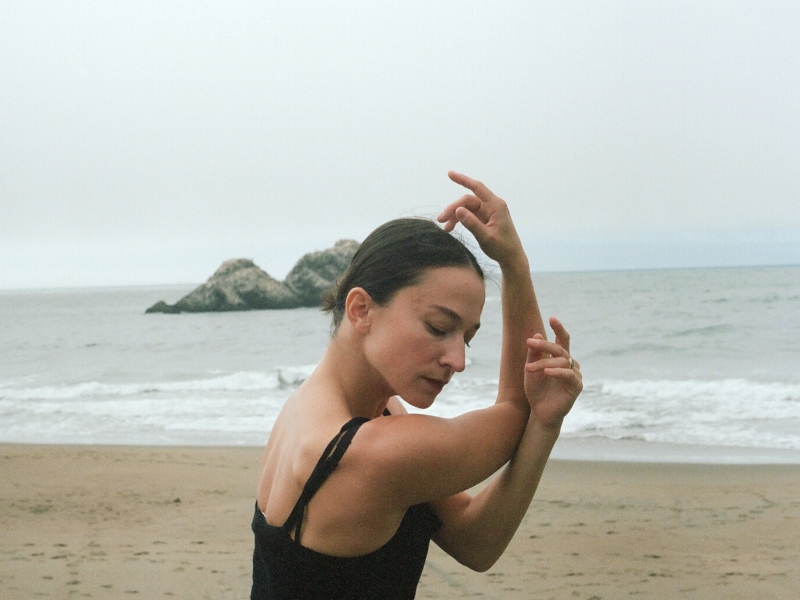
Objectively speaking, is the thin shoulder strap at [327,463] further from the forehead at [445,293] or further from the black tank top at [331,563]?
the forehead at [445,293]

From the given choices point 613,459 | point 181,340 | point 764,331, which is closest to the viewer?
point 613,459

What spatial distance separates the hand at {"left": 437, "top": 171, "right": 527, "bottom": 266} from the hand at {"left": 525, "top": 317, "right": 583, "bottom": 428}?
0.19m

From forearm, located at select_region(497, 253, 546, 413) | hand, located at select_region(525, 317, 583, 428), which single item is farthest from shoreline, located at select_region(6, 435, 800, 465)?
hand, located at select_region(525, 317, 583, 428)

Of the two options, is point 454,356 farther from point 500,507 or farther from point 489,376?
point 489,376

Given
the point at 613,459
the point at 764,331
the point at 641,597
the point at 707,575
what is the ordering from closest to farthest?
the point at 641,597, the point at 707,575, the point at 613,459, the point at 764,331

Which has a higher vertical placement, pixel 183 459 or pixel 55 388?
pixel 183 459

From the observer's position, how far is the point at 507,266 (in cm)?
154

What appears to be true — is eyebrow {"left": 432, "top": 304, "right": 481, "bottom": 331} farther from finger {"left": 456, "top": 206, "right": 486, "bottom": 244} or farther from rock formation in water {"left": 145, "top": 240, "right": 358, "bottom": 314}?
rock formation in water {"left": 145, "top": 240, "right": 358, "bottom": 314}

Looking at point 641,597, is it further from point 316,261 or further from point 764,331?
point 316,261

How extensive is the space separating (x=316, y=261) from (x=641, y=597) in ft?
101

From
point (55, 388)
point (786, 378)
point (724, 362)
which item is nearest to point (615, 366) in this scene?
point (724, 362)

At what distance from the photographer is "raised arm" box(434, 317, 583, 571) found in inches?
55.1

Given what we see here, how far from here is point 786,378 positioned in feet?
42.1

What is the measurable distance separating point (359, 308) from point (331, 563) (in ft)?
1.48
